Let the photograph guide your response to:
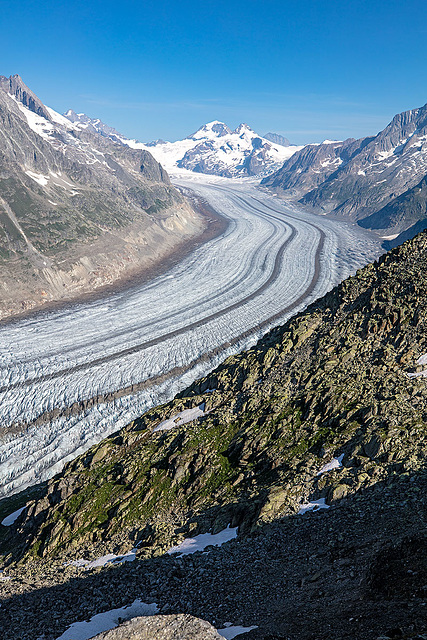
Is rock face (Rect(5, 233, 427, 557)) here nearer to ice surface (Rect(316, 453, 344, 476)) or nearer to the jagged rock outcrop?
ice surface (Rect(316, 453, 344, 476))

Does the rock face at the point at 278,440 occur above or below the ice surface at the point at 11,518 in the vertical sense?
above

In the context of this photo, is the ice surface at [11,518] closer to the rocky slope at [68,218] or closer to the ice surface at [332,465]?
the ice surface at [332,465]

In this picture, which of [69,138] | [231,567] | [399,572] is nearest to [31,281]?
[231,567]

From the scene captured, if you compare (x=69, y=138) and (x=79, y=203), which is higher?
(x=69, y=138)

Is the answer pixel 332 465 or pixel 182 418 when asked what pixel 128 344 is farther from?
pixel 332 465

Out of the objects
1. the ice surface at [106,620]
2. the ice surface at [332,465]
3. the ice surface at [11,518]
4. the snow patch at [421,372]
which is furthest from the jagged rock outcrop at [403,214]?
the ice surface at [106,620]

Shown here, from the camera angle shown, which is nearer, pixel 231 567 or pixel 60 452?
pixel 231 567

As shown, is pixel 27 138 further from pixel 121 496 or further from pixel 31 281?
pixel 121 496
